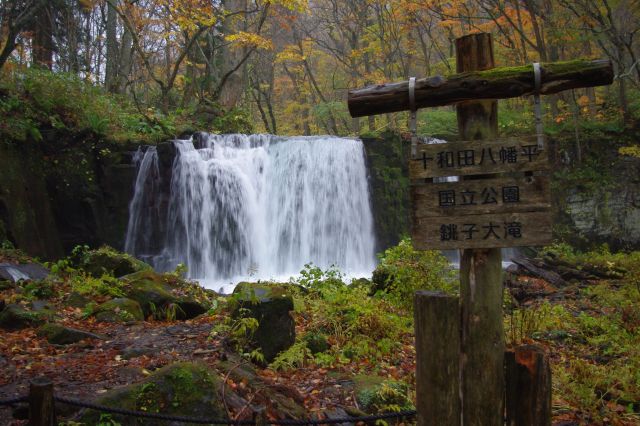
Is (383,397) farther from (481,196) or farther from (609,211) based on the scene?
(609,211)

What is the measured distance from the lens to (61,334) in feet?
18.4

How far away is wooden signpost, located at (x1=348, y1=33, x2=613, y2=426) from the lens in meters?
2.79

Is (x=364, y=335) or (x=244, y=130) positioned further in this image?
(x=244, y=130)

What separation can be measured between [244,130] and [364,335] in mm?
13199

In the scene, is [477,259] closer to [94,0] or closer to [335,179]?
[335,179]

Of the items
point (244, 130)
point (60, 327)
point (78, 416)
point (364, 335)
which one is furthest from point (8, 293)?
point (244, 130)

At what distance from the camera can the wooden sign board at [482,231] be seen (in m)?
2.78

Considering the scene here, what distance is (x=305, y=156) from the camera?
15.8m

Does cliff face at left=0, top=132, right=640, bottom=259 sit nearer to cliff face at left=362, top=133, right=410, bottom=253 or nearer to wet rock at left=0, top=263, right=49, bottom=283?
cliff face at left=362, top=133, right=410, bottom=253

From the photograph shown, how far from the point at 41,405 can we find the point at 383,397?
2912 mm

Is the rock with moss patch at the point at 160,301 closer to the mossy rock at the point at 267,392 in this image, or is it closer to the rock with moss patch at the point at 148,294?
the rock with moss patch at the point at 148,294

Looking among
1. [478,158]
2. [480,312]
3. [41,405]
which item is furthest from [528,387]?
[41,405]

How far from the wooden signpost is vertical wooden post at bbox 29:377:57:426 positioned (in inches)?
81.5

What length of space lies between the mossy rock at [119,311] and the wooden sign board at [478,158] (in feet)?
17.4
